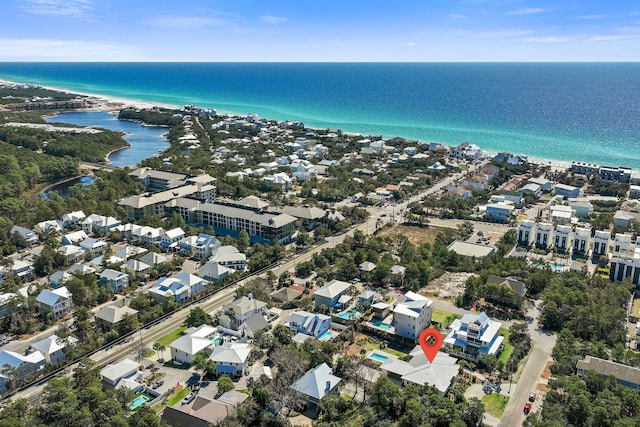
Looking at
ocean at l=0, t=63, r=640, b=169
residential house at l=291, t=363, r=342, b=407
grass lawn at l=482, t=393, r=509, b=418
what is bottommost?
grass lawn at l=482, t=393, r=509, b=418

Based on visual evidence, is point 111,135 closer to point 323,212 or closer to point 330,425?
point 323,212

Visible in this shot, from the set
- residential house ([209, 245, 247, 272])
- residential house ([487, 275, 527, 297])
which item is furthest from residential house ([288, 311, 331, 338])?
residential house ([487, 275, 527, 297])

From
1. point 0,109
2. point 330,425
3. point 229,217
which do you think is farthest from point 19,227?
point 0,109

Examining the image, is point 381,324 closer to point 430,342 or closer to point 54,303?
point 430,342

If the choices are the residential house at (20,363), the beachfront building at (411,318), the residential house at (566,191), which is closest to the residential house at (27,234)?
the residential house at (20,363)

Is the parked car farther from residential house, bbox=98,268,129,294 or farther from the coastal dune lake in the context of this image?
the coastal dune lake

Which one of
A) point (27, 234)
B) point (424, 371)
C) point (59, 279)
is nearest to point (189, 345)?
point (424, 371)

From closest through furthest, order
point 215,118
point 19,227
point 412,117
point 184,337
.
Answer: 1. point 184,337
2. point 19,227
3. point 215,118
4. point 412,117
